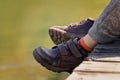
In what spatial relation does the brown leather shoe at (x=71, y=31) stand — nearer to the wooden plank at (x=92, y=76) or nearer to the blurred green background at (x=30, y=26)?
the blurred green background at (x=30, y=26)

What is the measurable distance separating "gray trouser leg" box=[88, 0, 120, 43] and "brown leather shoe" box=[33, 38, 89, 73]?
106 millimetres

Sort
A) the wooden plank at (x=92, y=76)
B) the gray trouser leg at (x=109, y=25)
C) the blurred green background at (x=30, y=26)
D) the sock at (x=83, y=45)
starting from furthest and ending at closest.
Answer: the blurred green background at (x=30, y=26) < the sock at (x=83, y=45) < the gray trouser leg at (x=109, y=25) < the wooden plank at (x=92, y=76)

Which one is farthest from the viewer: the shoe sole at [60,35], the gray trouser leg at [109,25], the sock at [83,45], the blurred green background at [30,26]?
the blurred green background at [30,26]

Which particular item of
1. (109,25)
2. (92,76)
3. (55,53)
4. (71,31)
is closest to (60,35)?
(71,31)

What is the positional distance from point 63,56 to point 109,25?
228mm

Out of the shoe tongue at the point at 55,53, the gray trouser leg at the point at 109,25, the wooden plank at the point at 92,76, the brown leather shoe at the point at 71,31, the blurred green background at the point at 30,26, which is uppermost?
the blurred green background at the point at 30,26

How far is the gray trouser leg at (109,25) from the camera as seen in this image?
153 cm

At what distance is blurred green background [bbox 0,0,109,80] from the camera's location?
Answer: 2.40 meters

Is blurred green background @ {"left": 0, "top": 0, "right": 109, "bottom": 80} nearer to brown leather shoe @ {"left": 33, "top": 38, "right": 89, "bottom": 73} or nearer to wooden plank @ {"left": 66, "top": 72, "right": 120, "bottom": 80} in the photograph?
brown leather shoe @ {"left": 33, "top": 38, "right": 89, "bottom": 73}

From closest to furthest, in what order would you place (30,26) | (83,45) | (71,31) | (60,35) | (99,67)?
(99,67), (83,45), (71,31), (60,35), (30,26)

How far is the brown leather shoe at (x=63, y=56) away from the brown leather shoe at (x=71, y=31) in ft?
0.65

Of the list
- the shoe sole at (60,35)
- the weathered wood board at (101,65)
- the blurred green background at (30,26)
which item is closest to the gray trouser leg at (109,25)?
the weathered wood board at (101,65)

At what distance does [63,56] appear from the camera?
5.44 ft

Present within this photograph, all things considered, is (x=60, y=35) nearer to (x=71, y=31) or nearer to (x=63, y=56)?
(x=71, y=31)
